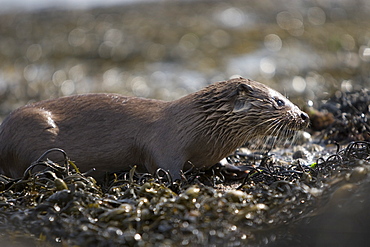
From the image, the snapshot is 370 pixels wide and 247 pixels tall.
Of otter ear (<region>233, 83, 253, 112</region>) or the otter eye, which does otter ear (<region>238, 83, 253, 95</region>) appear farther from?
the otter eye

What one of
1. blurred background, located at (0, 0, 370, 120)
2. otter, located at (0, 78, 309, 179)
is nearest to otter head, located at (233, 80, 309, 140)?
otter, located at (0, 78, 309, 179)

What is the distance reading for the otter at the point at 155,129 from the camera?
15.6 ft

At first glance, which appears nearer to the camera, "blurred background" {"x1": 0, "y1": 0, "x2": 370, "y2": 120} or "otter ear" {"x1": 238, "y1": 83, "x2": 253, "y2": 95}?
"otter ear" {"x1": 238, "y1": 83, "x2": 253, "y2": 95}

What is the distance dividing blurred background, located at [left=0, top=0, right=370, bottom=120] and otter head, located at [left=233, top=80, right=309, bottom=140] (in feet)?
10.1

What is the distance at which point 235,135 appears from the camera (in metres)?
4.79

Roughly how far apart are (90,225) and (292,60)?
784 cm

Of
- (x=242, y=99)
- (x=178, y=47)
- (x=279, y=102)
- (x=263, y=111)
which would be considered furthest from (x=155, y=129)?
(x=178, y=47)

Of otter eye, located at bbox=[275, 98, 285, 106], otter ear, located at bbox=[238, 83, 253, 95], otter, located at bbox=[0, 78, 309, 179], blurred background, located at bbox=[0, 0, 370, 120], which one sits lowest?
blurred background, located at bbox=[0, 0, 370, 120]

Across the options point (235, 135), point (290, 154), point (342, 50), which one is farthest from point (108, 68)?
point (235, 135)

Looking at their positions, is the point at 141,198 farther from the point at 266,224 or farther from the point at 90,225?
A: the point at 266,224

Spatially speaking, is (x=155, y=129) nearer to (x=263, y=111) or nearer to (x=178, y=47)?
(x=263, y=111)

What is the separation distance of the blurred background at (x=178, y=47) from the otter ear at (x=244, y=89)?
3.22 meters

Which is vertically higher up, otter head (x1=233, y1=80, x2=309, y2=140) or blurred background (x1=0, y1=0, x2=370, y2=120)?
otter head (x1=233, y1=80, x2=309, y2=140)

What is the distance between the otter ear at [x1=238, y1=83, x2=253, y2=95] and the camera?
15.7 feet
